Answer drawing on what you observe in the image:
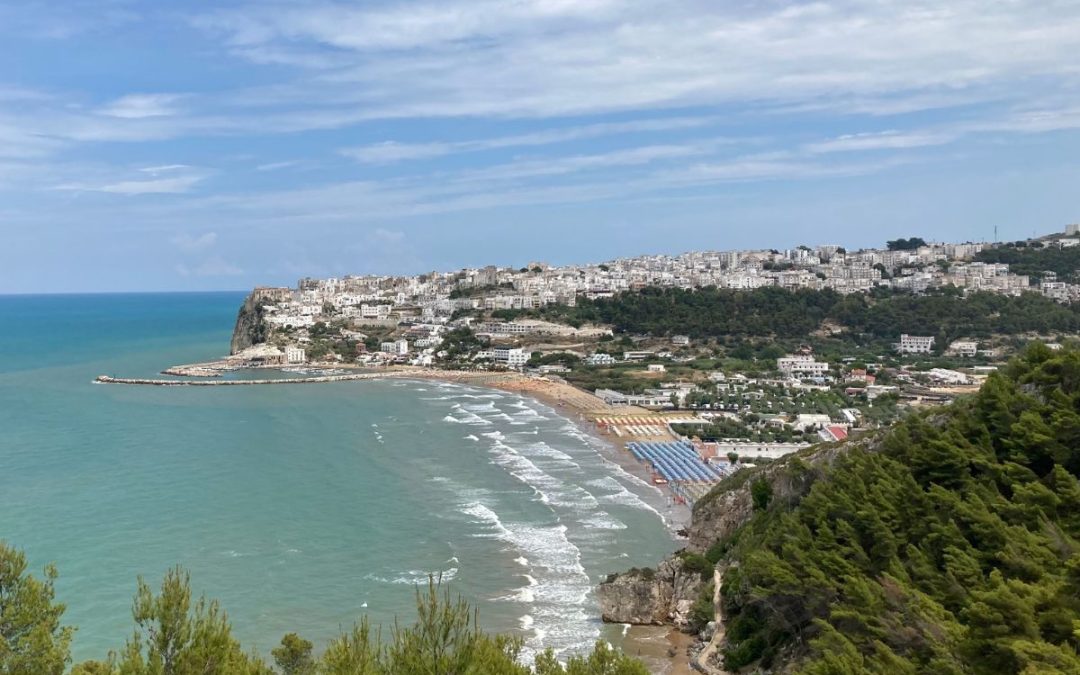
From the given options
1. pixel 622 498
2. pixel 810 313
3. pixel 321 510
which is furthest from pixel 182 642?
pixel 810 313

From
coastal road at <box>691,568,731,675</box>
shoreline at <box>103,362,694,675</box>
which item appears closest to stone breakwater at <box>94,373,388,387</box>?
shoreline at <box>103,362,694,675</box>

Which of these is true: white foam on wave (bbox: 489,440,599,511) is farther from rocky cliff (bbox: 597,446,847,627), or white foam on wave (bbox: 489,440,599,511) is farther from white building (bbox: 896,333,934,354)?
white building (bbox: 896,333,934,354)

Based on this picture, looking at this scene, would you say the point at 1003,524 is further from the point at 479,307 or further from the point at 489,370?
the point at 479,307

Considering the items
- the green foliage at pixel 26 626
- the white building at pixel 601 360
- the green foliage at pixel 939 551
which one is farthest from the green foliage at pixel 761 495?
the white building at pixel 601 360

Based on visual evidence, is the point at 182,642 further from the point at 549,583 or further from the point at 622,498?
the point at 622,498

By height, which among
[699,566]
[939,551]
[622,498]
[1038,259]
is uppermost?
[1038,259]

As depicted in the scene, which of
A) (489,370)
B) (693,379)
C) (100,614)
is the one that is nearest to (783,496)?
(100,614)

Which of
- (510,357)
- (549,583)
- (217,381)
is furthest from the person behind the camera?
(510,357)
